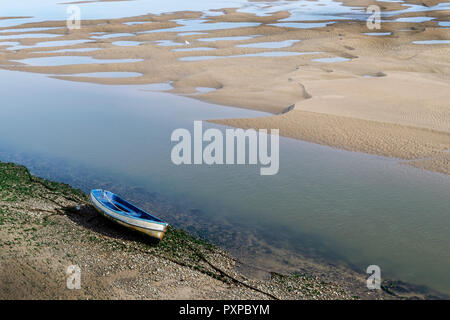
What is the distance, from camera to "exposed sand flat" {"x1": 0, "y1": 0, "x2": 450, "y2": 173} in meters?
29.4

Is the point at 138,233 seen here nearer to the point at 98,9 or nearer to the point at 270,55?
the point at 270,55

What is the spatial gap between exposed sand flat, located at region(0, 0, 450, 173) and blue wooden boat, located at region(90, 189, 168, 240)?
13978mm

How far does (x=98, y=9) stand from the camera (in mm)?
104312

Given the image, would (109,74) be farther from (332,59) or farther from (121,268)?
(121,268)

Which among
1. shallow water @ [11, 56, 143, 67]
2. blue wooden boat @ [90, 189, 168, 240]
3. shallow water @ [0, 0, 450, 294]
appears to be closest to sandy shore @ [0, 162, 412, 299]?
blue wooden boat @ [90, 189, 168, 240]

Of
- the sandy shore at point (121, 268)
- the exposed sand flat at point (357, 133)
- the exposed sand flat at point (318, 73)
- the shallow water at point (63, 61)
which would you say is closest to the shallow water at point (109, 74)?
the exposed sand flat at point (318, 73)

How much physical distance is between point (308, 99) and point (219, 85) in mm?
9717

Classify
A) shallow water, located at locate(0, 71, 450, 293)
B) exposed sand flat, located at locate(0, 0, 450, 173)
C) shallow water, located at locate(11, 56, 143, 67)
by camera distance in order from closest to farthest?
Answer: shallow water, located at locate(0, 71, 450, 293) < exposed sand flat, located at locate(0, 0, 450, 173) < shallow water, located at locate(11, 56, 143, 67)

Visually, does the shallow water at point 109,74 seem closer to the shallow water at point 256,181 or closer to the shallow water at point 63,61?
the shallow water at point 63,61

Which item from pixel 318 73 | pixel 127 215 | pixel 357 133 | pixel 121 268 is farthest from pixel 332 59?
pixel 121 268

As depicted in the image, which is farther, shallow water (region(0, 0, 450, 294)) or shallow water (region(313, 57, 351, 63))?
shallow water (region(313, 57, 351, 63))

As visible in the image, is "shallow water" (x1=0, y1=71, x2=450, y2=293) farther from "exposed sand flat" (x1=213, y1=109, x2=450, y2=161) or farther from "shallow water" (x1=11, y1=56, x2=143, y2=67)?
"shallow water" (x1=11, y1=56, x2=143, y2=67)

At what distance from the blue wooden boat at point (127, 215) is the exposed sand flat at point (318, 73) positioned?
1398cm

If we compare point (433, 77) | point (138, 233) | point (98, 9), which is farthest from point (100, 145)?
point (98, 9)
